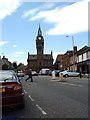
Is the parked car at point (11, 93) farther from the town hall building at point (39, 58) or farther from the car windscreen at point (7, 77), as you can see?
the town hall building at point (39, 58)

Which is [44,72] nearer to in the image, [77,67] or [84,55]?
[77,67]

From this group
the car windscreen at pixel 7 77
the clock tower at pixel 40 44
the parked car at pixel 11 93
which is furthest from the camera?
the clock tower at pixel 40 44

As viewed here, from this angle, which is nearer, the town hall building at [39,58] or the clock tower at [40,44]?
the clock tower at [40,44]

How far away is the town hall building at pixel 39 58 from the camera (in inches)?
6791

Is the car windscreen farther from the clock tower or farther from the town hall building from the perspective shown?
the clock tower

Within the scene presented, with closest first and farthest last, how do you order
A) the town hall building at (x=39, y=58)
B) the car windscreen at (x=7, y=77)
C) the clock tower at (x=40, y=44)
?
1. the car windscreen at (x=7, y=77)
2. the clock tower at (x=40, y=44)
3. the town hall building at (x=39, y=58)

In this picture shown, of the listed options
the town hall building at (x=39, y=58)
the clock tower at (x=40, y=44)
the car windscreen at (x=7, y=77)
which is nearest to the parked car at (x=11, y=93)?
the car windscreen at (x=7, y=77)

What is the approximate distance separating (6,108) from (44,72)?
85.8 m

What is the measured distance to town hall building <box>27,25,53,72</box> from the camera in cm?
17250

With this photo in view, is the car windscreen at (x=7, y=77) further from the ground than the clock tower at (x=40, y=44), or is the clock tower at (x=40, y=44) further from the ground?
the clock tower at (x=40, y=44)

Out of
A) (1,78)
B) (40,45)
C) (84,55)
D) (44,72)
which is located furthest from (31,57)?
(1,78)

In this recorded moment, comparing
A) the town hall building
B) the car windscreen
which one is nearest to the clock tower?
the town hall building

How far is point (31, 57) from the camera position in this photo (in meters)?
186

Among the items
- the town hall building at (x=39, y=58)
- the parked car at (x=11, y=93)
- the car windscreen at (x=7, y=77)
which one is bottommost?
the parked car at (x=11, y=93)
